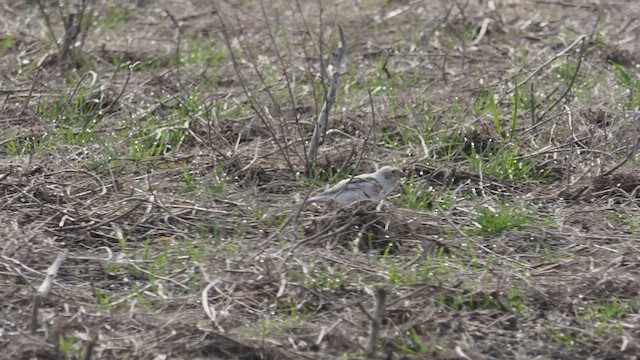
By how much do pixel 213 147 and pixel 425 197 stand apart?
99 centimetres

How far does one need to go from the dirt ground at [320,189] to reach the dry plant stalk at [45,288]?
33 mm

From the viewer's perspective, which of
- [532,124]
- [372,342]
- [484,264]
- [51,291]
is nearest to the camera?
[372,342]

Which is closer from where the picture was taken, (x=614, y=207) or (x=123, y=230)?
(x=123, y=230)

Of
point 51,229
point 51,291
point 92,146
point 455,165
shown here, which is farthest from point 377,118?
point 51,291

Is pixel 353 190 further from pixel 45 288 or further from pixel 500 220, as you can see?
pixel 45 288

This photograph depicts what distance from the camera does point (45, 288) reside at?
375cm

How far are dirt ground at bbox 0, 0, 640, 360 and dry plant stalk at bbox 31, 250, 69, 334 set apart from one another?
33mm

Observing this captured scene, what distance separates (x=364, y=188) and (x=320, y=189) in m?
0.24

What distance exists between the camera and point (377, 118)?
19.5 feet

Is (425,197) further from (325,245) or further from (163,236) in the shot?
(163,236)

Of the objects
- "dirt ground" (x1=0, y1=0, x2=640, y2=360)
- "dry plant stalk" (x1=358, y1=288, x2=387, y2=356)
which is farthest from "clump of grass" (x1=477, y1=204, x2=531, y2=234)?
"dry plant stalk" (x1=358, y1=288, x2=387, y2=356)

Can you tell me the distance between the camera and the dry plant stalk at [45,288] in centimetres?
364

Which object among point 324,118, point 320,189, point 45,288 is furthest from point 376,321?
point 324,118

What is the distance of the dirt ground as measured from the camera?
3871 millimetres
